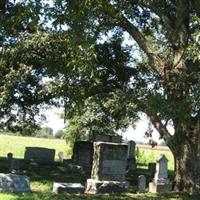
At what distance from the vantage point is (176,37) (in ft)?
58.8

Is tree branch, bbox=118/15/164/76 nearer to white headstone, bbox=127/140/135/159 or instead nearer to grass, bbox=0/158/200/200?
grass, bbox=0/158/200/200

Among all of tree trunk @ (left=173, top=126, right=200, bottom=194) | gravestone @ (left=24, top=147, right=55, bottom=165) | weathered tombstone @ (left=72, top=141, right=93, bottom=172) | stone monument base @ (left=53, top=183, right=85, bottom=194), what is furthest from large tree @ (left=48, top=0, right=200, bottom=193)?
gravestone @ (left=24, top=147, right=55, bottom=165)

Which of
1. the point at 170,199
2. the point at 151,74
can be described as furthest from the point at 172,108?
the point at 151,74

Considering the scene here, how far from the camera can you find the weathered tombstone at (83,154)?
2662cm

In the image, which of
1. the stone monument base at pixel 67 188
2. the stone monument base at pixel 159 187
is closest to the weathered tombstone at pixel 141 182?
the stone monument base at pixel 159 187

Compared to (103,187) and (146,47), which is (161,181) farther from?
(146,47)

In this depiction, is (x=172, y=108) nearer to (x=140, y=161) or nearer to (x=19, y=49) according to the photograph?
(x=19, y=49)

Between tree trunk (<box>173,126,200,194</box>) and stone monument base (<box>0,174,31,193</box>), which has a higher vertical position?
tree trunk (<box>173,126,200,194</box>)

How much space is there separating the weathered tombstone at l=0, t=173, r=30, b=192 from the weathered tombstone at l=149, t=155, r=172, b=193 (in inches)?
260

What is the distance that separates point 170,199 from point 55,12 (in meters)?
7.09

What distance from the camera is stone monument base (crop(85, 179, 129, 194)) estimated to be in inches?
661

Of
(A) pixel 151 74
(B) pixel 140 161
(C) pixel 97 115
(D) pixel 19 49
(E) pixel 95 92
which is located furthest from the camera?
(B) pixel 140 161

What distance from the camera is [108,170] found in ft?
59.3

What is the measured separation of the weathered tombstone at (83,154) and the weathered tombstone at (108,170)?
7612mm
